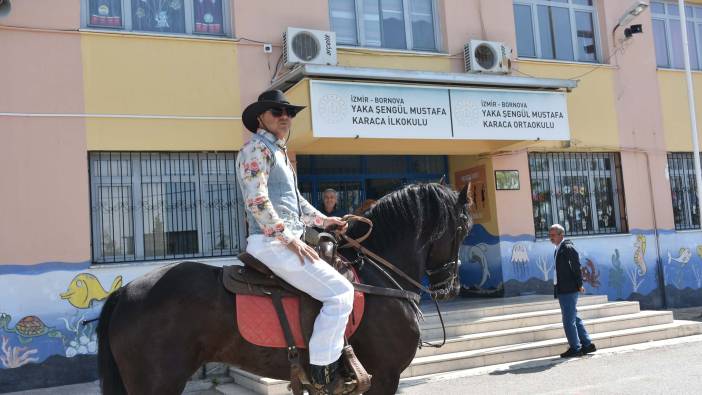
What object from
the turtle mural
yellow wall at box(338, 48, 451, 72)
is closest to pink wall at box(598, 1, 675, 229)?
yellow wall at box(338, 48, 451, 72)

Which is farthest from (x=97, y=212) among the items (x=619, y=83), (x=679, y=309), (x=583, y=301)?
(x=679, y=309)

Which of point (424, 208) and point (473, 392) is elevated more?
point (424, 208)

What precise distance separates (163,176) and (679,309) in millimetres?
10560

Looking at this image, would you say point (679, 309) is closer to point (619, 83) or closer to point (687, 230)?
point (687, 230)

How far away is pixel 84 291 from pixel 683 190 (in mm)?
12190

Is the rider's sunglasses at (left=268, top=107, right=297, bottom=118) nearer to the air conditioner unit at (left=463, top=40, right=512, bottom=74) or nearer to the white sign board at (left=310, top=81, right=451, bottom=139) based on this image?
the white sign board at (left=310, top=81, right=451, bottom=139)

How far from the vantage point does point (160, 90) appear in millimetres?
9500

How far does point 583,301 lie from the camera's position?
426 inches

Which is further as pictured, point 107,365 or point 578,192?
point 578,192

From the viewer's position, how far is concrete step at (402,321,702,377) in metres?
8.38

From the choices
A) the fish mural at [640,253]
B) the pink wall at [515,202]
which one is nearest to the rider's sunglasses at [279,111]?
the pink wall at [515,202]

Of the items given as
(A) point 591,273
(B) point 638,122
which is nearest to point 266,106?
(A) point 591,273

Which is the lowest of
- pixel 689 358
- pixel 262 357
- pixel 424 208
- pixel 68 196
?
pixel 689 358

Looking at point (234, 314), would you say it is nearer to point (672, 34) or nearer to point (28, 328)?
point (28, 328)
